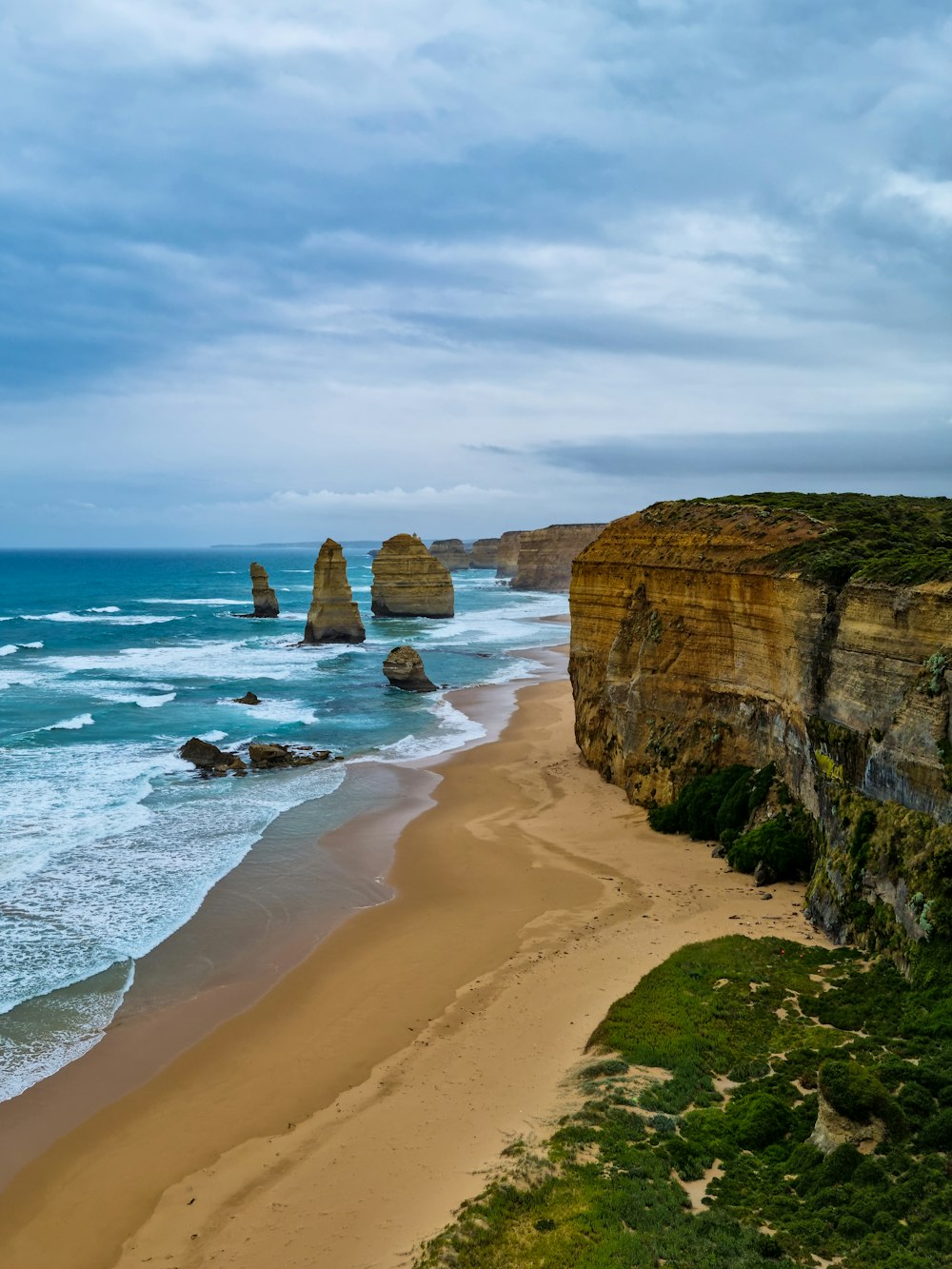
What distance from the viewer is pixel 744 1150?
9.36 metres

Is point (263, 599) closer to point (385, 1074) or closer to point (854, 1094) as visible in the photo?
point (385, 1074)

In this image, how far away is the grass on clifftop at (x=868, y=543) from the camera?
48.6 feet

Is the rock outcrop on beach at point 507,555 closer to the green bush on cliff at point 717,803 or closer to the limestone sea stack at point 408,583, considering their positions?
the limestone sea stack at point 408,583

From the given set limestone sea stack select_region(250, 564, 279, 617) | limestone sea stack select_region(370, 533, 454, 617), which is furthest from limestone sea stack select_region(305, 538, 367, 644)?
limestone sea stack select_region(250, 564, 279, 617)

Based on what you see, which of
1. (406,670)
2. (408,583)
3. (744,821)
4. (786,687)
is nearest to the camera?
(786,687)

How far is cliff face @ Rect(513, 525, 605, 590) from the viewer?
117394 mm

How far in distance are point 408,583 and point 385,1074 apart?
69008 millimetres

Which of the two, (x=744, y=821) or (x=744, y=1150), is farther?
(x=744, y=821)

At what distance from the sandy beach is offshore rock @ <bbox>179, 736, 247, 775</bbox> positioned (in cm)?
1058

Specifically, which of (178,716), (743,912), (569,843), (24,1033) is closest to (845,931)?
(743,912)

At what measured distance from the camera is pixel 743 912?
637 inches

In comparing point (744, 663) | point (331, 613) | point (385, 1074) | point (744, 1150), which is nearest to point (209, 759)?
point (744, 663)

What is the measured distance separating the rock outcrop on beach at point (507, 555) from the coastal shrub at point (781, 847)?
130 m

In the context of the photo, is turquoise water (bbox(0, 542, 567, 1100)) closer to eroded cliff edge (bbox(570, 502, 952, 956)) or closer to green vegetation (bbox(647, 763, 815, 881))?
eroded cliff edge (bbox(570, 502, 952, 956))
